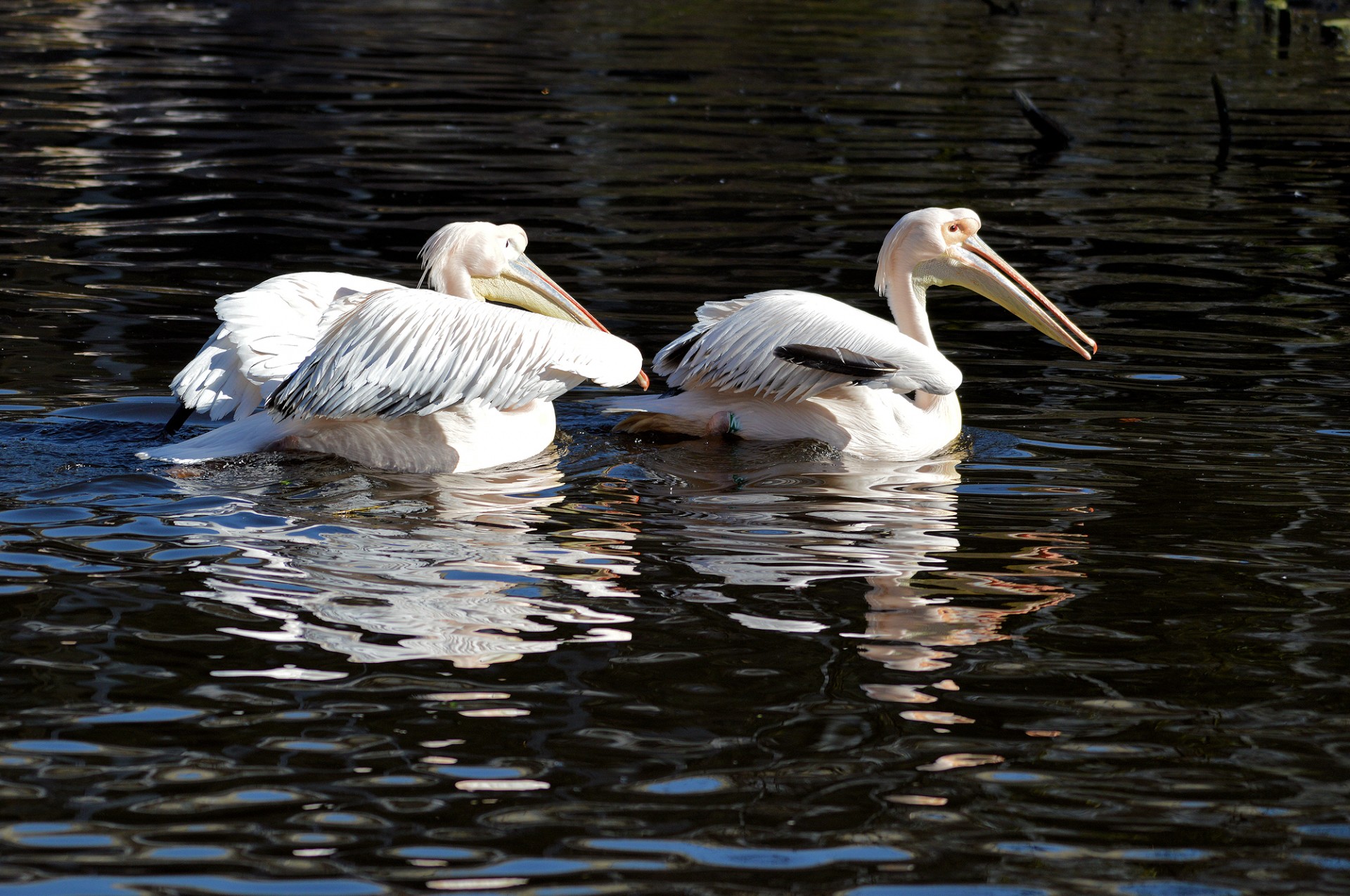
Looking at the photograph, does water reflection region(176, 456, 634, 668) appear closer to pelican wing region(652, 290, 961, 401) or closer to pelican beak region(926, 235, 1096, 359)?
pelican wing region(652, 290, 961, 401)

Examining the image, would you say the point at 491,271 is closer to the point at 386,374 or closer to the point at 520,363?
the point at 520,363

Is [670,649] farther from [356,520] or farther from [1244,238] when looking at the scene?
[1244,238]

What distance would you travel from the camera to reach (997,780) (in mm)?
3102

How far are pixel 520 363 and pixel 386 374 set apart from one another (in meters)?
0.44

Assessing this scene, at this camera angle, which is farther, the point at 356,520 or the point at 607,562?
the point at 356,520

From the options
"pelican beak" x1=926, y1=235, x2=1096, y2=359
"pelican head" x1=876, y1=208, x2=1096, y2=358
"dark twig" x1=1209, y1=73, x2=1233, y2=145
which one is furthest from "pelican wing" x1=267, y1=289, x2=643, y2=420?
"dark twig" x1=1209, y1=73, x2=1233, y2=145

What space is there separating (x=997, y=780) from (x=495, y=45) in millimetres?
18508

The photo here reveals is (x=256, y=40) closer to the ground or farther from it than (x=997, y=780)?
farther from it

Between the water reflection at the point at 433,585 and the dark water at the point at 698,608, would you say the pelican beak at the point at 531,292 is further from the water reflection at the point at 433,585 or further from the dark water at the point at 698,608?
the water reflection at the point at 433,585

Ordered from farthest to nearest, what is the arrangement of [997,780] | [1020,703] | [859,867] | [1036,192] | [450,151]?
[450,151]
[1036,192]
[1020,703]
[997,780]
[859,867]

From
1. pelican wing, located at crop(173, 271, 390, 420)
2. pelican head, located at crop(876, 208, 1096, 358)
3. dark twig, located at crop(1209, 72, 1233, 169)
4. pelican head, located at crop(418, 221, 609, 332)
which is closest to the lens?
pelican wing, located at crop(173, 271, 390, 420)

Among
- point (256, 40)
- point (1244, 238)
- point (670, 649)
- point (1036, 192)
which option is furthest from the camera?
point (256, 40)

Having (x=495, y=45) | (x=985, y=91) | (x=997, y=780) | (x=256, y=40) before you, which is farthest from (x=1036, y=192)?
(x=256, y=40)

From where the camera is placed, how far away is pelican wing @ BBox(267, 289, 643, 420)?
505 centimetres
